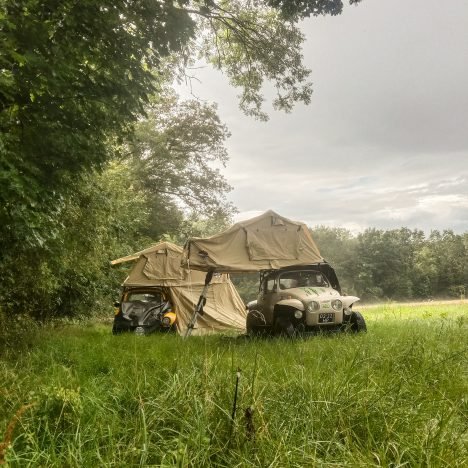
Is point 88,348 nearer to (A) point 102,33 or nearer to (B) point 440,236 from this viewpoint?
(A) point 102,33

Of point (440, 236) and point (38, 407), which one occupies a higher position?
point (440, 236)

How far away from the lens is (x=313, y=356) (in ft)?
18.7

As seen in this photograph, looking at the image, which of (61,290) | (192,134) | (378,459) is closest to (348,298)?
(378,459)

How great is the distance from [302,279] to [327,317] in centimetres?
166

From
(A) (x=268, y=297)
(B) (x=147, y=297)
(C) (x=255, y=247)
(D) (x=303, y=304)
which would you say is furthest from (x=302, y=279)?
(B) (x=147, y=297)

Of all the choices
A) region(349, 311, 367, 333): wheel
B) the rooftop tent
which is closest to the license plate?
region(349, 311, 367, 333): wheel

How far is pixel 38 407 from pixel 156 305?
322 inches

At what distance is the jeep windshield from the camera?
33.3 feet

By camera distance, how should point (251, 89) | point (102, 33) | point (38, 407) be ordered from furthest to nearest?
point (251, 89) < point (102, 33) < point (38, 407)

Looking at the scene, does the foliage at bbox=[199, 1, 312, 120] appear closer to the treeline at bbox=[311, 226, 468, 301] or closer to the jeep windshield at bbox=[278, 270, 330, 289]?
the jeep windshield at bbox=[278, 270, 330, 289]

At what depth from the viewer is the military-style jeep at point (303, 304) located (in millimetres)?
8766

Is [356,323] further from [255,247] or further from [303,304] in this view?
[255,247]

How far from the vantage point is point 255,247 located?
887 cm

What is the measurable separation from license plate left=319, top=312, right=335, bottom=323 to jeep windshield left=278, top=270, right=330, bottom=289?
4.30 feet
